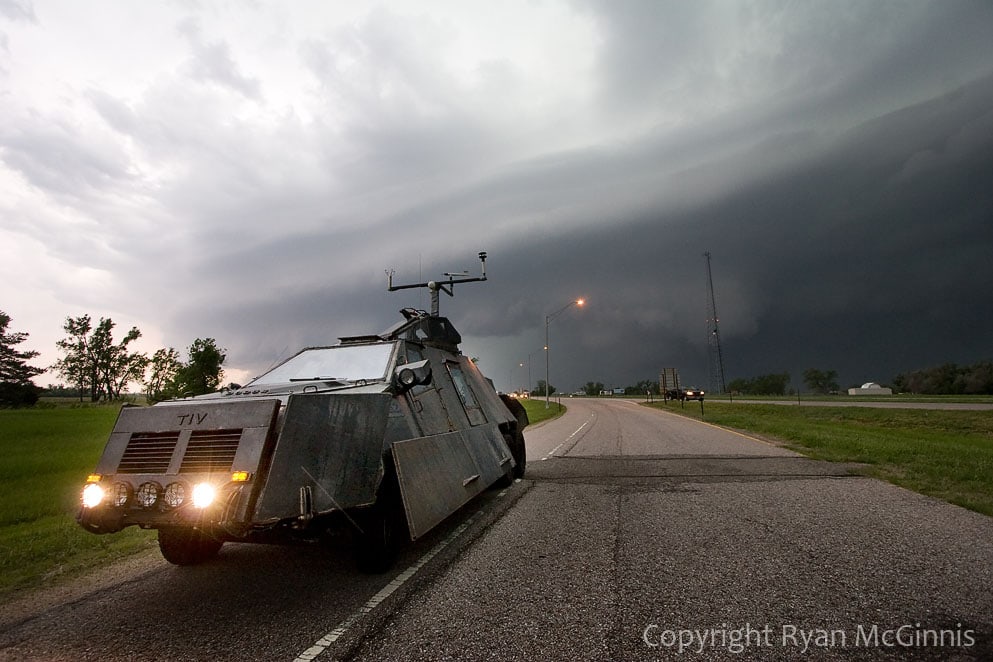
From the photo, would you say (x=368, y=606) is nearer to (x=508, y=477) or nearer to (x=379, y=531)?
(x=379, y=531)

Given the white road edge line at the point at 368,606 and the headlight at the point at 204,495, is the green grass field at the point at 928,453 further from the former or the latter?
the headlight at the point at 204,495

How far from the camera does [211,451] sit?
365cm

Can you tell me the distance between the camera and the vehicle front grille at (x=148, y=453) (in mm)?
3766

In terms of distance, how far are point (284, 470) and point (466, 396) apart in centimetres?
389

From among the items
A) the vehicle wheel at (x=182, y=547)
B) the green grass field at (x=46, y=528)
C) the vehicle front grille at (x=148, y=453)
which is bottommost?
the green grass field at (x=46, y=528)

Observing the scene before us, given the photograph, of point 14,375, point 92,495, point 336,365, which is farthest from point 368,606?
point 14,375

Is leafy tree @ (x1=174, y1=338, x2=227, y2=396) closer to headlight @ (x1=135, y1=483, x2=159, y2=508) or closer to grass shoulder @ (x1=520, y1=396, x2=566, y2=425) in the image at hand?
grass shoulder @ (x1=520, y1=396, x2=566, y2=425)

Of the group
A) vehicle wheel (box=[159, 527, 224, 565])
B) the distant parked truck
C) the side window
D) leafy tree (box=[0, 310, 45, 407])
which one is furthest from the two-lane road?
leafy tree (box=[0, 310, 45, 407])

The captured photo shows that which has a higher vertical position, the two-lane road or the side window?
the side window

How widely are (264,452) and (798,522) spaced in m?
5.49

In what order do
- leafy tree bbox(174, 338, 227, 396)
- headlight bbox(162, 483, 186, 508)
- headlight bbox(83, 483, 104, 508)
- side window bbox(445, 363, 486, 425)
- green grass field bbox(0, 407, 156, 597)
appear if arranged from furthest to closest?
leafy tree bbox(174, 338, 227, 396) → side window bbox(445, 363, 486, 425) → green grass field bbox(0, 407, 156, 597) → headlight bbox(83, 483, 104, 508) → headlight bbox(162, 483, 186, 508)

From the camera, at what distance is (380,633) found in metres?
3.10

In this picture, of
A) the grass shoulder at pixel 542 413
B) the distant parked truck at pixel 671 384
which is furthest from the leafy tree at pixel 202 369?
the distant parked truck at pixel 671 384

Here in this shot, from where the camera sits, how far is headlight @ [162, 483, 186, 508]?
11.6ft
